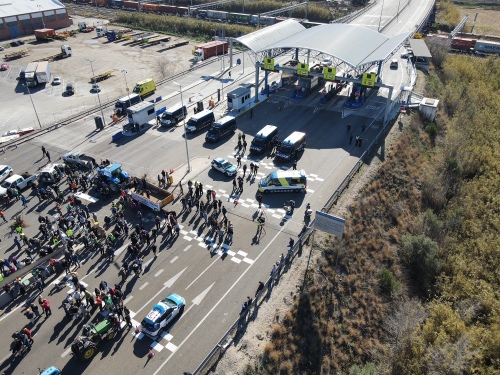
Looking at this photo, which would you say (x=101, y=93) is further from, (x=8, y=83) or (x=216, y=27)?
(x=216, y=27)

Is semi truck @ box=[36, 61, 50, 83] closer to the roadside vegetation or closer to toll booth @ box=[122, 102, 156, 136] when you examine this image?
toll booth @ box=[122, 102, 156, 136]

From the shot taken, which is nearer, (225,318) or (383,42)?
(225,318)

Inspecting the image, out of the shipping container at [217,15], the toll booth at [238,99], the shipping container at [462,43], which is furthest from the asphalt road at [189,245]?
the shipping container at [217,15]

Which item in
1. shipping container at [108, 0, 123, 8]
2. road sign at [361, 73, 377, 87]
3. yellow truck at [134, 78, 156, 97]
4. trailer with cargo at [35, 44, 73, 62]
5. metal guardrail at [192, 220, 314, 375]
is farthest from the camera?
shipping container at [108, 0, 123, 8]

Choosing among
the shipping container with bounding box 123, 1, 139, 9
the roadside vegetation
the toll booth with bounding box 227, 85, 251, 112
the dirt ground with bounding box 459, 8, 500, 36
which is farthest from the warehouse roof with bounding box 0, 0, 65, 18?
the dirt ground with bounding box 459, 8, 500, 36

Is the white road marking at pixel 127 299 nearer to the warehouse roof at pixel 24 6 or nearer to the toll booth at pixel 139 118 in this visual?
the toll booth at pixel 139 118

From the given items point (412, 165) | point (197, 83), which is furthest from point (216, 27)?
point (412, 165)
